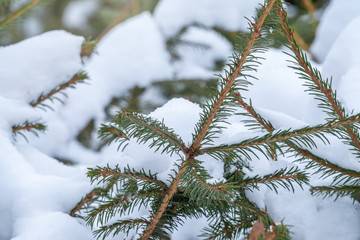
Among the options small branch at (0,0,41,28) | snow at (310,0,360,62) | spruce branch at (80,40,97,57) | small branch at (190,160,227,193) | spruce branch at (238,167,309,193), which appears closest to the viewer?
small branch at (190,160,227,193)

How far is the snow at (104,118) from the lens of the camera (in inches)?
28.9

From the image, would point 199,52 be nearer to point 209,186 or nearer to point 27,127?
point 27,127

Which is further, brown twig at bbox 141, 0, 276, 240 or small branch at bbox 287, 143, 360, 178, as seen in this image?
small branch at bbox 287, 143, 360, 178

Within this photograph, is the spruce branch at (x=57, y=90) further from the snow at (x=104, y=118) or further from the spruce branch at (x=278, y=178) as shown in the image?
the spruce branch at (x=278, y=178)

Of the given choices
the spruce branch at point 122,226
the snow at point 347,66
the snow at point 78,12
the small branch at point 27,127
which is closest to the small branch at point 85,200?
the spruce branch at point 122,226

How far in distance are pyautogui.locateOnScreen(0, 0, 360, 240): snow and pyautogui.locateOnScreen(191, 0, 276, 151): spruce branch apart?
6 cm

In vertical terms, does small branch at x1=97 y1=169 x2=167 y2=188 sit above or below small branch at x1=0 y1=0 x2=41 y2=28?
below

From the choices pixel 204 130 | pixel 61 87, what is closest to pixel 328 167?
pixel 204 130

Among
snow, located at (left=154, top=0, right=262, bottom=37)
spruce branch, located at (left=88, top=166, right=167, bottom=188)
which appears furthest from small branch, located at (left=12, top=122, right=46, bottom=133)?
snow, located at (left=154, top=0, right=262, bottom=37)

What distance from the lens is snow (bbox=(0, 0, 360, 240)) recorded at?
733 millimetres

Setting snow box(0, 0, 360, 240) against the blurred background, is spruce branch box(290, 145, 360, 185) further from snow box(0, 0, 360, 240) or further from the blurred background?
the blurred background

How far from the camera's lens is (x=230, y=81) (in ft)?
2.04

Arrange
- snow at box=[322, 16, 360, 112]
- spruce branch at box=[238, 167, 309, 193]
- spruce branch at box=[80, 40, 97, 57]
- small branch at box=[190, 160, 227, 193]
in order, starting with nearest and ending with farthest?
small branch at box=[190, 160, 227, 193], spruce branch at box=[238, 167, 309, 193], snow at box=[322, 16, 360, 112], spruce branch at box=[80, 40, 97, 57]

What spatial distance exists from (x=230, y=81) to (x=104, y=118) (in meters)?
1.16
